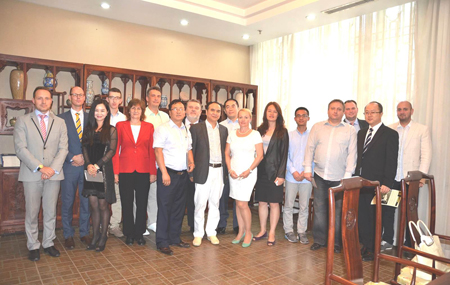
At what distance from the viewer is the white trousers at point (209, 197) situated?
13.0 feet

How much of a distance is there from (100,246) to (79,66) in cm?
271

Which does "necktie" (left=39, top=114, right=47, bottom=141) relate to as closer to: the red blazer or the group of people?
the group of people

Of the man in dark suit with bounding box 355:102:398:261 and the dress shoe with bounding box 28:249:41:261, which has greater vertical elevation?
the man in dark suit with bounding box 355:102:398:261

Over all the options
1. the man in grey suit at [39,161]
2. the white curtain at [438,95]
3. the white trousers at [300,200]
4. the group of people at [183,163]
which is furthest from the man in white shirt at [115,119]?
the white curtain at [438,95]

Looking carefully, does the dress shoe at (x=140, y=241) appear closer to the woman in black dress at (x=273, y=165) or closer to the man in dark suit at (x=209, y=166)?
the man in dark suit at (x=209, y=166)

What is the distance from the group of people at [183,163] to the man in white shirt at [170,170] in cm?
1

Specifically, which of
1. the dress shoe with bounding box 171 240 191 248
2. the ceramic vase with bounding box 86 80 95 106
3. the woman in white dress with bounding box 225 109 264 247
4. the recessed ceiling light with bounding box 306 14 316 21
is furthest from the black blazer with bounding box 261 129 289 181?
the ceramic vase with bounding box 86 80 95 106

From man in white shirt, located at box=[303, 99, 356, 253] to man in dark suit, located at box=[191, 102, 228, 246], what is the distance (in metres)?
1.07

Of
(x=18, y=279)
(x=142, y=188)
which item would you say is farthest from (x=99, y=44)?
(x=18, y=279)

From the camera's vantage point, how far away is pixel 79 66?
196 inches

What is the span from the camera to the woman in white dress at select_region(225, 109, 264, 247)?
12.8ft

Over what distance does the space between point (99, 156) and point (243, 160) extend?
160 cm

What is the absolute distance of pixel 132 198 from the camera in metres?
3.90

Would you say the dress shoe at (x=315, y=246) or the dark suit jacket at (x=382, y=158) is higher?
the dark suit jacket at (x=382, y=158)
